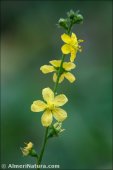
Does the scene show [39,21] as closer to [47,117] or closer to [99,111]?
[99,111]

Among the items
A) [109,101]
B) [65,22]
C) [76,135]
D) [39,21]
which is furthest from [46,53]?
[65,22]

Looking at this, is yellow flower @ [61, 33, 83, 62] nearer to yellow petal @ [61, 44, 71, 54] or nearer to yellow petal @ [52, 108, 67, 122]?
yellow petal @ [61, 44, 71, 54]

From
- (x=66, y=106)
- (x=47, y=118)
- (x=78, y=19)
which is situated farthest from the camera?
(x=66, y=106)

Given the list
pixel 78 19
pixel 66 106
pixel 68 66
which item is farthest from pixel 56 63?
pixel 66 106

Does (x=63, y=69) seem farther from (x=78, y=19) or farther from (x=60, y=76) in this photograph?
(x=78, y=19)

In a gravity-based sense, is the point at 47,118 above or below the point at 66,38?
below

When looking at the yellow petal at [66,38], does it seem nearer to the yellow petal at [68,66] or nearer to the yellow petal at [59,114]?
the yellow petal at [68,66]
